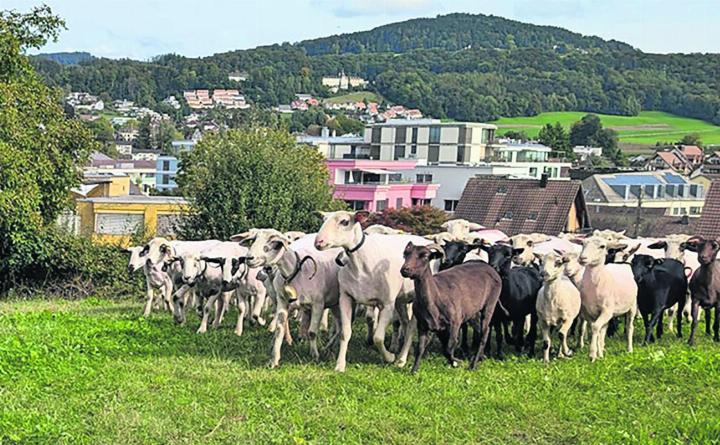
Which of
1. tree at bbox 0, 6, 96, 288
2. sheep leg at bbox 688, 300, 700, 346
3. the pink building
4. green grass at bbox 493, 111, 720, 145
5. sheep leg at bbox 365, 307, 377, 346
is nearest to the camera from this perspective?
sheep leg at bbox 365, 307, 377, 346

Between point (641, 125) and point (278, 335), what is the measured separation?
→ 166 metres

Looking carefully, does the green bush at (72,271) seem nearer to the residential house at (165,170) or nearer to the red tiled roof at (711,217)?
the red tiled roof at (711,217)

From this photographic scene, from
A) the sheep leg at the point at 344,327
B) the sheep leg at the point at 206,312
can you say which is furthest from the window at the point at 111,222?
the sheep leg at the point at 344,327

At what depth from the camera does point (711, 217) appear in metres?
43.2

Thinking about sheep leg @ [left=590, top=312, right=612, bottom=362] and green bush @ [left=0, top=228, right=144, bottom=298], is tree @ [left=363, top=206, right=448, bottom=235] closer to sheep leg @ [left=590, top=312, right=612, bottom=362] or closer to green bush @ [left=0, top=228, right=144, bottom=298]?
green bush @ [left=0, top=228, right=144, bottom=298]

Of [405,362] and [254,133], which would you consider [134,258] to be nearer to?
[405,362]

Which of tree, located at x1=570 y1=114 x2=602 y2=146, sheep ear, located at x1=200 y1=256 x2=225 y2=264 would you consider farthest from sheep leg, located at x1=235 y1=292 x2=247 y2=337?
tree, located at x1=570 y1=114 x2=602 y2=146

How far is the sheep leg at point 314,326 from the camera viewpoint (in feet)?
41.2

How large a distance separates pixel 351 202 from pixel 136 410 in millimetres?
56321

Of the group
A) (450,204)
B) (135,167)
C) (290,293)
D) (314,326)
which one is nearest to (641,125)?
(135,167)

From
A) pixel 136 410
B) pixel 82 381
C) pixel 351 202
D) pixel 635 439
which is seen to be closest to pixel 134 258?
pixel 82 381

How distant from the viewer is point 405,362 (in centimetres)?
1202

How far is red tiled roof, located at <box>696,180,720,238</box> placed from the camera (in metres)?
42.3

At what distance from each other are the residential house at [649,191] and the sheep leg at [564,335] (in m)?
62.0
